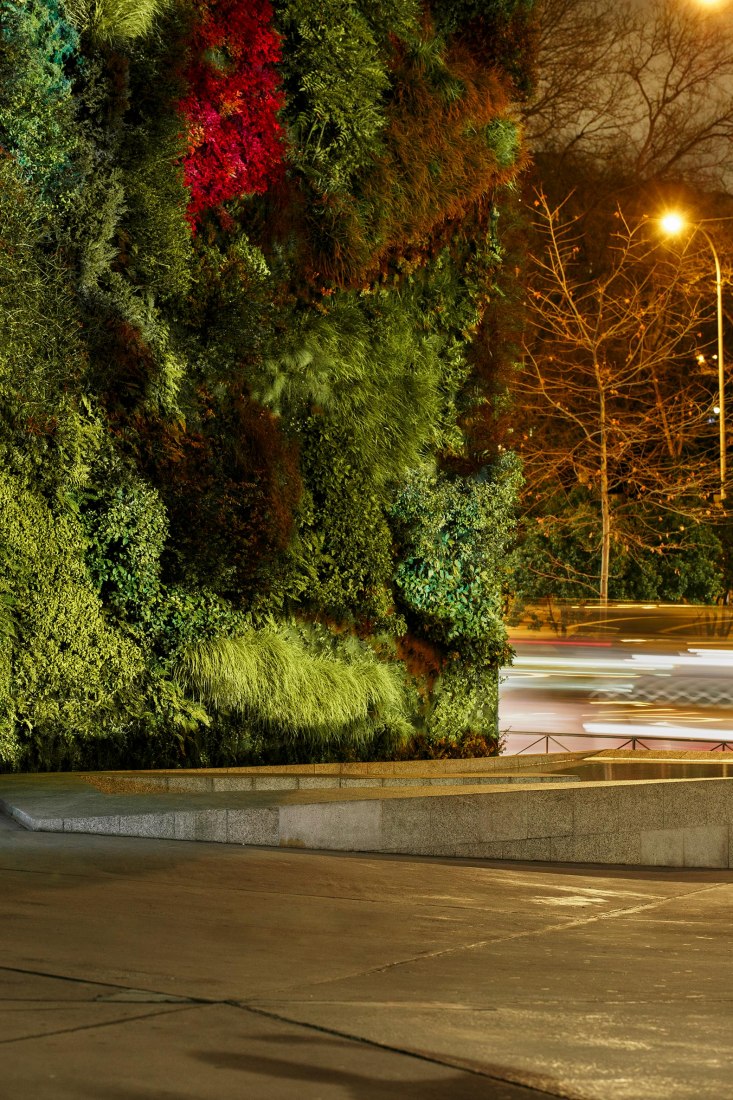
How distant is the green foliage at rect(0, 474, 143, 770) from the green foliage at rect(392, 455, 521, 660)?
11.4ft

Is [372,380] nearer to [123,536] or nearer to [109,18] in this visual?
[123,536]

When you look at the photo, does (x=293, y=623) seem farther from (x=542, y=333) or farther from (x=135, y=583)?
(x=542, y=333)

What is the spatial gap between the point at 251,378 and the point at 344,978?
346 inches

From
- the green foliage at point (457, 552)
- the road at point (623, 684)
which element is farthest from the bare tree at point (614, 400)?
the green foliage at point (457, 552)

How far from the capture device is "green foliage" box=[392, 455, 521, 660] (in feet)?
50.1

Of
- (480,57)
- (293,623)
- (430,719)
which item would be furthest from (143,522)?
(480,57)

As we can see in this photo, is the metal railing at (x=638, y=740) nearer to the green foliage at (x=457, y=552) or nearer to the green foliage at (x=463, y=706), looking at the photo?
the green foliage at (x=463, y=706)

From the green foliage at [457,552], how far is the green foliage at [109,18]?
494cm

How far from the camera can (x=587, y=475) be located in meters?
26.9

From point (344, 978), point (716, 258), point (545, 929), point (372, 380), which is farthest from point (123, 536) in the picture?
point (716, 258)

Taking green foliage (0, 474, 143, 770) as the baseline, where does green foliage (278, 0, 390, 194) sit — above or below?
above

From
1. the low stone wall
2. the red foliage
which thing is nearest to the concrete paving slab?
the low stone wall

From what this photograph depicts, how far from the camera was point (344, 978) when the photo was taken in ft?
18.7

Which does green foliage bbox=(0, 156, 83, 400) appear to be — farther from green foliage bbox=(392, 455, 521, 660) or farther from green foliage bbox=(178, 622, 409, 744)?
green foliage bbox=(392, 455, 521, 660)
